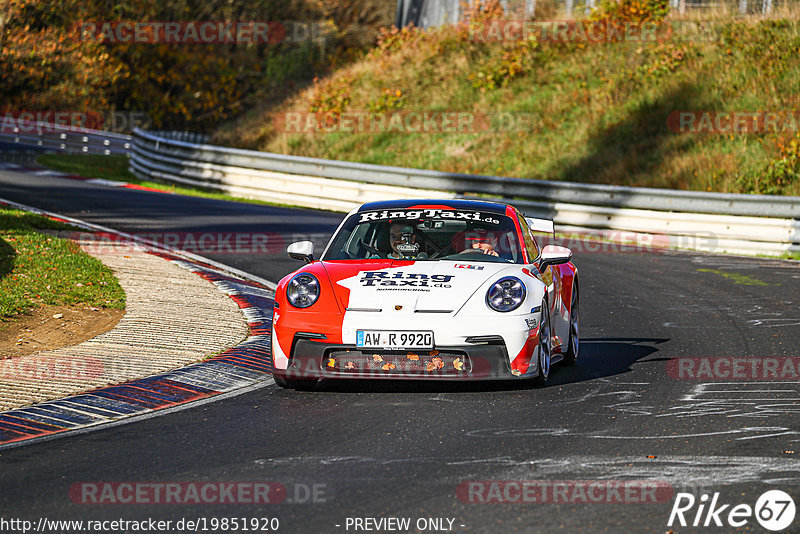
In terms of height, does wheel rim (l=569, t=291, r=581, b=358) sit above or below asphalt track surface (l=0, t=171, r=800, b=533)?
above

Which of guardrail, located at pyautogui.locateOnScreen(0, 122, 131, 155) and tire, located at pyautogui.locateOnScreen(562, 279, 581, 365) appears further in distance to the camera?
guardrail, located at pyautogui.locateOnScreen(0, 122, 131, 155)

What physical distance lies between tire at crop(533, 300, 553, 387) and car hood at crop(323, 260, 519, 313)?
0.44 meters

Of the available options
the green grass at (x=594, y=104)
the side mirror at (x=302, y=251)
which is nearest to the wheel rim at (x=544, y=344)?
the side mirror at (x=302, y=251)

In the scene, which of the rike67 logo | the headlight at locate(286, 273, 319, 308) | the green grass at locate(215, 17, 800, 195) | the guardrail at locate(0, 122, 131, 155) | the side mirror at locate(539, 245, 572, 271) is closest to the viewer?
the rike67 logo

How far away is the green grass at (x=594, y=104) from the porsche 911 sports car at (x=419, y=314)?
51.3 feet

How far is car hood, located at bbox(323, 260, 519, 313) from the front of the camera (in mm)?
8180

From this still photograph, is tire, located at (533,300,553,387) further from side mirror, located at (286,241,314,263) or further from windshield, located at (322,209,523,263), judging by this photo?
side mirror, located at (286,241,314,263)

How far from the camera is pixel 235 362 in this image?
9523 millimetres

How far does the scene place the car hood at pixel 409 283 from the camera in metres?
8.18

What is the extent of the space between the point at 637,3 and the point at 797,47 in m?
5.15

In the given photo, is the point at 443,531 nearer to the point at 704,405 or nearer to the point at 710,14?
the point at 704,405

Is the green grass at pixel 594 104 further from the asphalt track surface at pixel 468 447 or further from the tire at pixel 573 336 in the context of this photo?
the asphalt track surface at pixel 468 447

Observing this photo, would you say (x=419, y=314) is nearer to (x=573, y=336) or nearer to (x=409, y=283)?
(x=409, y=283)

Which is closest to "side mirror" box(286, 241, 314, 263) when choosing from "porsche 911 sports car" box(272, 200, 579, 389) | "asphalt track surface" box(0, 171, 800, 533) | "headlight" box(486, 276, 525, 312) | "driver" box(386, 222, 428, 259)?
"porsche 911 sports car" box(272, 200, 579, 389)
